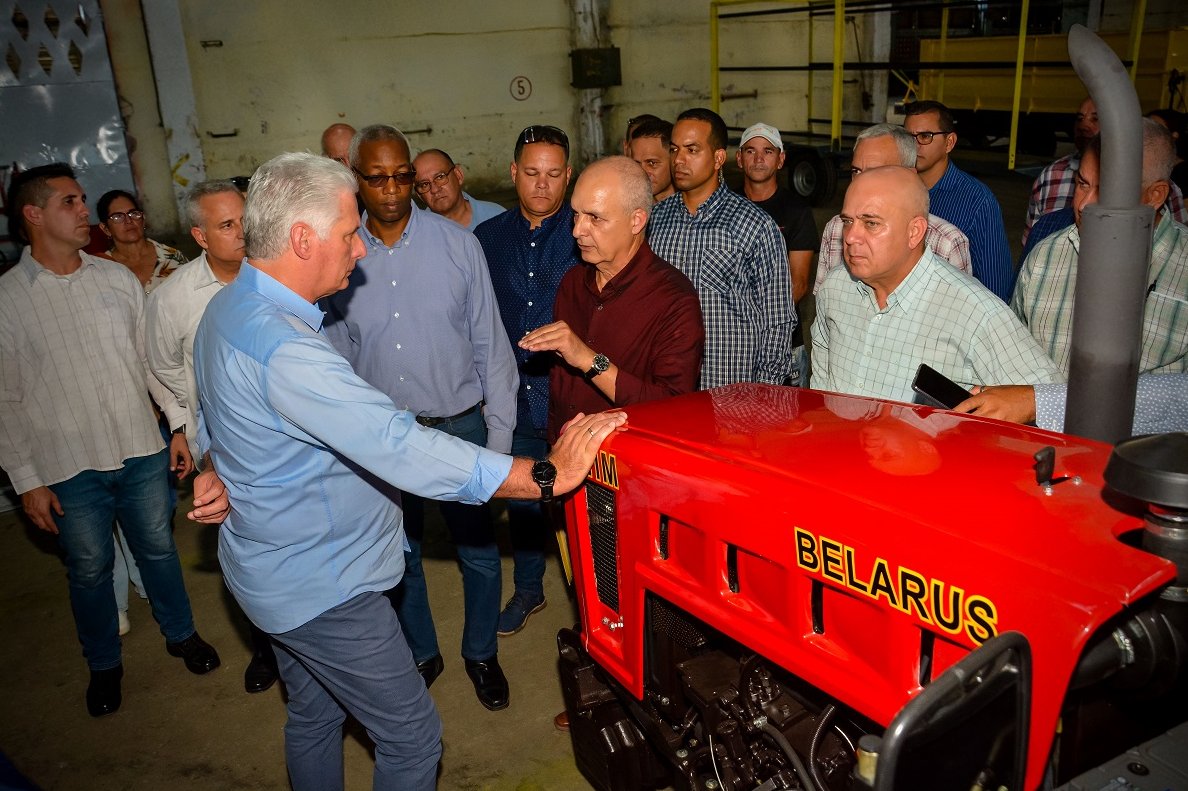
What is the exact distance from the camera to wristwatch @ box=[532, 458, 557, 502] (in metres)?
2.30

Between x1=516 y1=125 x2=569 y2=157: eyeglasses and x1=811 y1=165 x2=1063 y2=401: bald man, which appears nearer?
x1=811 y1=165 x2=1063 y2=401: bald man

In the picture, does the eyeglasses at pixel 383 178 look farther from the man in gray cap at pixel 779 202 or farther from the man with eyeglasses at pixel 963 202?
the man with eyeglasses at pixel 963 202

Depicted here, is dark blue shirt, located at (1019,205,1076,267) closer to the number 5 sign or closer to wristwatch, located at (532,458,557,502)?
wristwatch, located at (532,458,557,502)

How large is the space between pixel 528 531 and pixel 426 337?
1063 millimetres

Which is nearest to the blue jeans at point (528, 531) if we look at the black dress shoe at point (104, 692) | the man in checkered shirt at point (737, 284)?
the man in checkered shirt at point (737, 284)

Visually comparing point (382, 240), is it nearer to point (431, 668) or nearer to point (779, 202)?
point (431, 668)

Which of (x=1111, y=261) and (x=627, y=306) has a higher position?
(x=1111, y=261)

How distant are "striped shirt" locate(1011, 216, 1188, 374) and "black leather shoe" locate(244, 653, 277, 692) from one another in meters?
3.24

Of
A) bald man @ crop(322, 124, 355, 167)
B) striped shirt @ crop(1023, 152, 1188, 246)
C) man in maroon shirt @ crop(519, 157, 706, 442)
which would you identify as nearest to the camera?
man in maroon shirt @ crop(519, 157, 706, 442)

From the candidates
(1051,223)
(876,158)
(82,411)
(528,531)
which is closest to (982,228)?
(1051,223)

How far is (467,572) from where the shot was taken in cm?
348

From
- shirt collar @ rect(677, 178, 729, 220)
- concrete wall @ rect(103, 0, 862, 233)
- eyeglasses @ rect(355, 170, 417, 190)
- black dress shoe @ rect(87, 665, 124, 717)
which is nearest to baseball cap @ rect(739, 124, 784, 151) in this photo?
shirt collar @ rect(677, 178, 729, 220)

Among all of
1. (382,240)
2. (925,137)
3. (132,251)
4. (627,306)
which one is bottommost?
(627,306)

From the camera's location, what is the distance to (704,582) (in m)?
2.12
